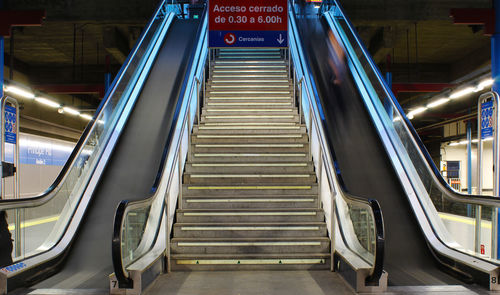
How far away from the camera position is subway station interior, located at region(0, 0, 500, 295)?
4.08m

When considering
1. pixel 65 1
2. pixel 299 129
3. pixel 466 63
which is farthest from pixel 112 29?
pixel 466 63

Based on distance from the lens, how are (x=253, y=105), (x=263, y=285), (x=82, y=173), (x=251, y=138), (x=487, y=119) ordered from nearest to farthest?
(x=263, y=285) < (x=82, y=173) < (x=487, y=119) < (x=251, y=138) < (x=253, y=105)

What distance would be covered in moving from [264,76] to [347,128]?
379 cm

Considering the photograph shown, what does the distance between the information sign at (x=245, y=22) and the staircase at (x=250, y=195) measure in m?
1.18

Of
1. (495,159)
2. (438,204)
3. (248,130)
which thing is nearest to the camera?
(438,204)

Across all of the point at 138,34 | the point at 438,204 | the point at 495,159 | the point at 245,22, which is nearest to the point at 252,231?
the point at 438,204

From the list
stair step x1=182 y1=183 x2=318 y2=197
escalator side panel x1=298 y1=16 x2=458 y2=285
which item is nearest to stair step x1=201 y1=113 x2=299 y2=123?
escalator side panel x1=298 y1=16 x2=458 y2=285

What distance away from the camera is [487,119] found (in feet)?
18.2

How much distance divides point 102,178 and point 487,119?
16.6ft

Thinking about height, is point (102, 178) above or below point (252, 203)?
above

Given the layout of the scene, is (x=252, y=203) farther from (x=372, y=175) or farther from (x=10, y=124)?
(x=10, y=124)

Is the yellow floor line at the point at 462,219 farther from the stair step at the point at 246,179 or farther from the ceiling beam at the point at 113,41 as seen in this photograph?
the ceiling beam at the point at 113,41

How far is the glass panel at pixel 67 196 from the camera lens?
4207 mm

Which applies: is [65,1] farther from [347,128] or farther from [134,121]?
[347,128]
